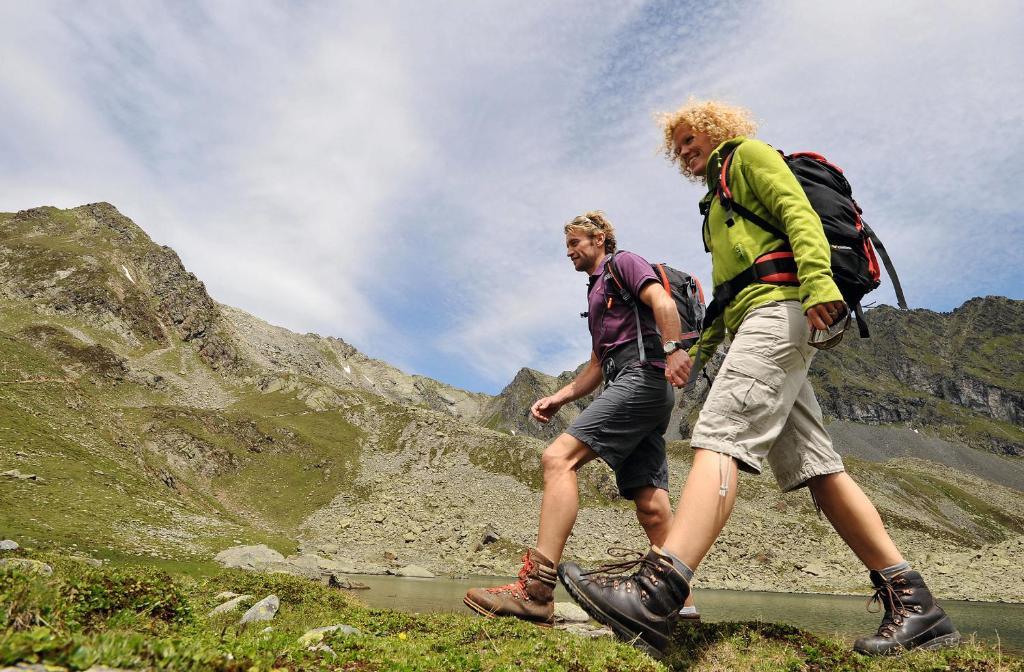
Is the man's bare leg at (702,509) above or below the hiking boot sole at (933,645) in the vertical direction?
above

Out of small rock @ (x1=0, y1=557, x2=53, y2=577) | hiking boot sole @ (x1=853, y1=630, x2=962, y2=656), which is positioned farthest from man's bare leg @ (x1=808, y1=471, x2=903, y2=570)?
small rock @ (x1=0, y1=557, x2=53, y2=577)

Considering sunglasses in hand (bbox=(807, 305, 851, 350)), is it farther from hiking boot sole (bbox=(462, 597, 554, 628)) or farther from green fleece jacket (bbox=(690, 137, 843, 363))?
hiking boot sole (bbox=(462, 597, 554, 628))

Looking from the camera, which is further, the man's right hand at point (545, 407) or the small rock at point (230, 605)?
the small rock at point (230, 605)

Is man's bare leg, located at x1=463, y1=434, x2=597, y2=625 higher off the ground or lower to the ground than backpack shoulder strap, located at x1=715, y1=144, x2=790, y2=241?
lower

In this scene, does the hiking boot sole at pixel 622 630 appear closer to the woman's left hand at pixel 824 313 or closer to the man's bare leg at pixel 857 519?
the man's bare leg at pixel 857 519

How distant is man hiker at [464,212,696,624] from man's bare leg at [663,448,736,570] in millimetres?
1054

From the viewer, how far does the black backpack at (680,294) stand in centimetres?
574

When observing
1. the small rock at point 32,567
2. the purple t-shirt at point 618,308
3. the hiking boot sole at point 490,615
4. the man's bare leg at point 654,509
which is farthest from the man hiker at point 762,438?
the small rock at point 32,567

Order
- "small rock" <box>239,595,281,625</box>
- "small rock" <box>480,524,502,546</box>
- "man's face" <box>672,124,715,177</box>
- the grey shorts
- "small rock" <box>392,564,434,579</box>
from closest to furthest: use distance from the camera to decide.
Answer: the grey shorts → "man's face" <box>672,124,715,177</box> → "small rock" <box>239,595,281,625</box> → "small rock" <box>392,564,434,579</box> → "small rock" <box>480,524,502,546</box>

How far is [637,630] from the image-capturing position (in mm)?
3883

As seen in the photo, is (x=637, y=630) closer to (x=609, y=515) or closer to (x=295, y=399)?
(x=609, y=515)

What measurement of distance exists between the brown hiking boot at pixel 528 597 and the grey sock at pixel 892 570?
2.75 m

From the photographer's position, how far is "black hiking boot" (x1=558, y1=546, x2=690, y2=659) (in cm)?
384

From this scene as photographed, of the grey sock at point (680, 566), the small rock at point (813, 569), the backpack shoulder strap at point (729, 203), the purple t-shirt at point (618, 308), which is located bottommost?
the small rock at point (813, 569)
